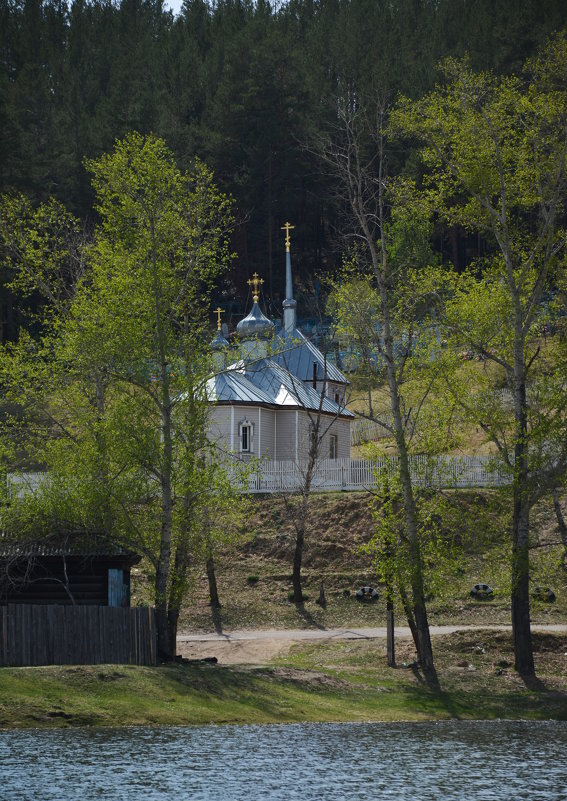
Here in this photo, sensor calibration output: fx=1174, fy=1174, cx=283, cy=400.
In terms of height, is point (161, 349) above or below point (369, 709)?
above

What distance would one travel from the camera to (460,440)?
32875 millimetres

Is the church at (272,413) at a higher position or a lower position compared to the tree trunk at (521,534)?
higher

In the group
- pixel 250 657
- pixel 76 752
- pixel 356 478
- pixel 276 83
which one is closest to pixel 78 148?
pixel 276 83

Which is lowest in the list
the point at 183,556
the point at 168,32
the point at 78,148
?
the point at 183,556

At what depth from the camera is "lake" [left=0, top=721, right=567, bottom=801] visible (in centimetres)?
1742

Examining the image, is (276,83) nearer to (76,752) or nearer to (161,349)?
(161,349)

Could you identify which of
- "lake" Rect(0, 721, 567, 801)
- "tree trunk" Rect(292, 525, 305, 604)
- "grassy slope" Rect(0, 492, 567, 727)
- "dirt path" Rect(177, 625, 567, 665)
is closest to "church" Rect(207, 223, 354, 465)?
"tree trunk" Rect(292, 525, 305, 604)

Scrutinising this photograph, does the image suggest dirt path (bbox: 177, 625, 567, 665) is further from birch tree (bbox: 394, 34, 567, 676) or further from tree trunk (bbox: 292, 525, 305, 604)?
birch tree (bbox: 394, 34, 567, 676)

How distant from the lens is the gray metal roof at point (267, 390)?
57594 mm

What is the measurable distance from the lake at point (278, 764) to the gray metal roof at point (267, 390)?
110 ft

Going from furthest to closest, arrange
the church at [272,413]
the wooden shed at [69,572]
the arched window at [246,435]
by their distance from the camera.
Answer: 1. the arched window at [246,435]
2. the church at [272,413]
3. the wooden shed at [69,572]

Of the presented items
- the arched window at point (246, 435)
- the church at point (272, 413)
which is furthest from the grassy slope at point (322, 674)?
the arched window at point (246, 435)

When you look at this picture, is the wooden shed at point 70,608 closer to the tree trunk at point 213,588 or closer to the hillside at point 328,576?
the hillside at point 328,576

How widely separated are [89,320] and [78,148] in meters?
60.0
